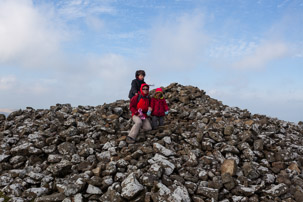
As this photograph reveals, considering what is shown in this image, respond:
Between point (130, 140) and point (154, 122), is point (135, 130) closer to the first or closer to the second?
point (130, 140)

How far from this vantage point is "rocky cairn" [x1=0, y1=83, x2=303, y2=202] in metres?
7.49

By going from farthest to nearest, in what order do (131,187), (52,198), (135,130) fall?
1. (135,130)
2. (52,198)
3. (131,187)

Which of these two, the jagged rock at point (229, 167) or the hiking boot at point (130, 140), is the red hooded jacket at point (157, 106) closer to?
the hiking boot at point (130, 140)

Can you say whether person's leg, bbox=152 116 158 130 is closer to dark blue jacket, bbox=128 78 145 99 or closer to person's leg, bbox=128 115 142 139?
person's leg, bbox=128 115 142 139

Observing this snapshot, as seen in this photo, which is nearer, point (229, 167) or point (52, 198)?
point (52, 198)

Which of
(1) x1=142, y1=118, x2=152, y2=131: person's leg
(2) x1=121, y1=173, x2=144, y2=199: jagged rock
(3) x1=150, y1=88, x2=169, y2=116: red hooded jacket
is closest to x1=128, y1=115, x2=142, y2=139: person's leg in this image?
(1) x1=142, y1=118, x2=152, y2=131: person's leg

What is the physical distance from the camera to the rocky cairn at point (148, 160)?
7.49 meters

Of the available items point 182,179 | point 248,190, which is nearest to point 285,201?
point 248,190

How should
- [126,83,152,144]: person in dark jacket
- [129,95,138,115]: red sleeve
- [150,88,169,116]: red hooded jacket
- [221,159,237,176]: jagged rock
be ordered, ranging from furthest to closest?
[150,88,169,116]: red hooded jacket < [129,95,138,115]: red sleeve < [126,83,152,144]: person in dark jacket < [221,159,237,176]: jagged rock

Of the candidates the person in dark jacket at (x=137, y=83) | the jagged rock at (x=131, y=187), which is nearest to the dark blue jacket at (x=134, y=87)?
the person in dark jacket at (x=137, y=83)

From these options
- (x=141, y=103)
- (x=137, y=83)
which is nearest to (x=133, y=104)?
(x=141, y=103)

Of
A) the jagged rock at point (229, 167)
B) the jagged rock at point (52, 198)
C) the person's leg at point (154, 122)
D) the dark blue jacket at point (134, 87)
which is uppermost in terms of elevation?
the dark blue jacket at point (134, 87)

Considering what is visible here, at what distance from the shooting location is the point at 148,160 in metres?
8.55

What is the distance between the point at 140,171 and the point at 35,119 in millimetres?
8982
